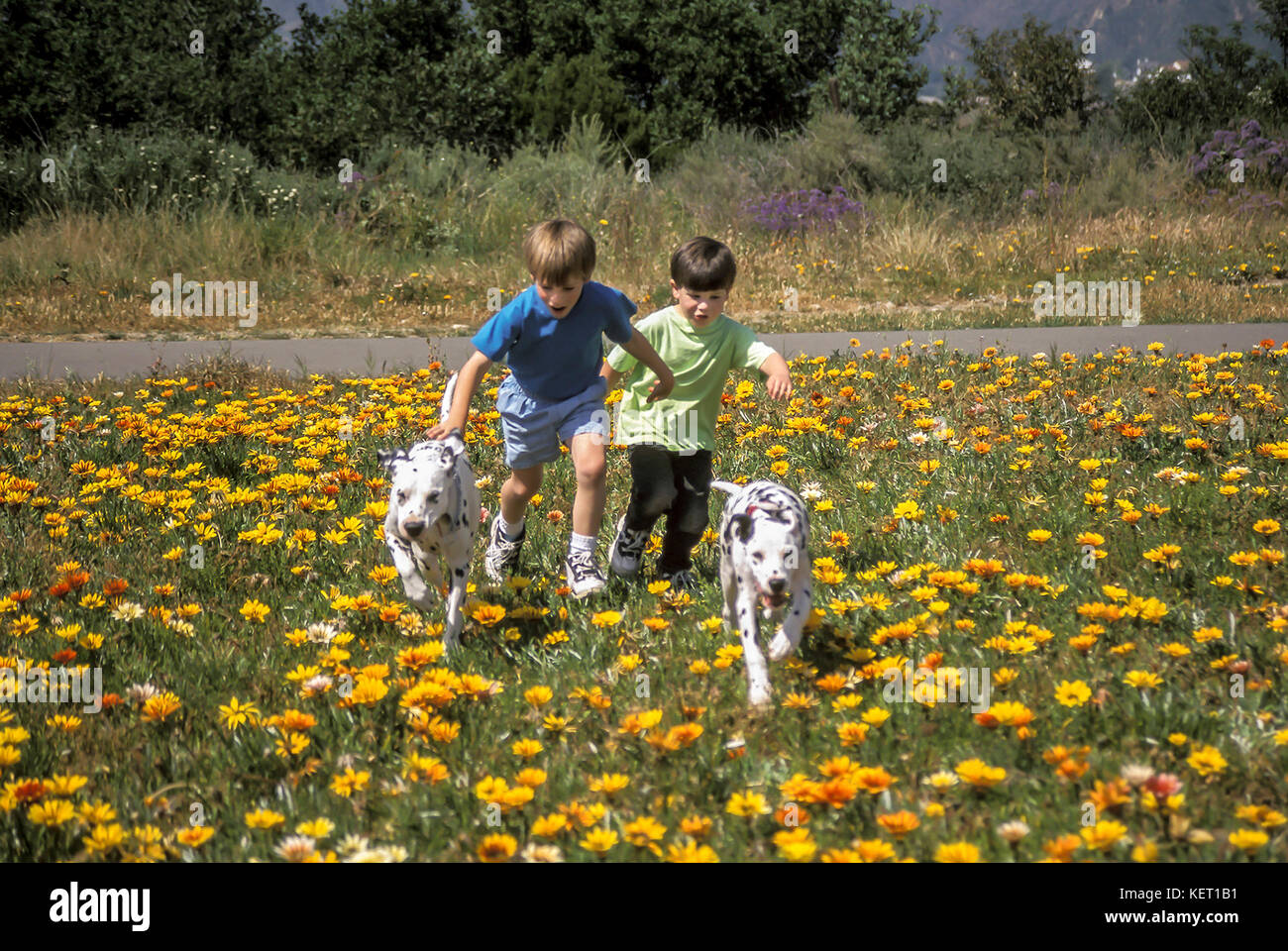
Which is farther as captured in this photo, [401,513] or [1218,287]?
[1218,287]

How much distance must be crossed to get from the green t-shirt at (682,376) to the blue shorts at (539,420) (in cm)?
20

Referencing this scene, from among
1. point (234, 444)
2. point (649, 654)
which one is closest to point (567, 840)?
point (649, 654)

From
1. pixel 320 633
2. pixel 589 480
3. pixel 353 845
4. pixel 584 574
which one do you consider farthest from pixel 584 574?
pixel 353 845

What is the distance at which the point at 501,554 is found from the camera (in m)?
4.60

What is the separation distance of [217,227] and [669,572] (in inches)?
437

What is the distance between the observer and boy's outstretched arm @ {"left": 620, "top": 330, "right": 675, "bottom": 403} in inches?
169

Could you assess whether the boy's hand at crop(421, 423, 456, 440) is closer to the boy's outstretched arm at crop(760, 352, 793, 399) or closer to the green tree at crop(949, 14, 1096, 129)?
the boy's outstretched arm at crop(760, 352, 793, 399)

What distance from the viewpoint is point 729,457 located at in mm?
5805

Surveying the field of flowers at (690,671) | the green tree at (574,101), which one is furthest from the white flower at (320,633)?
the green tree at (574,101)

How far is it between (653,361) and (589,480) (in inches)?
21.3

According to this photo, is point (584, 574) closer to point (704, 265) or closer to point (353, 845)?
point (704, 265)

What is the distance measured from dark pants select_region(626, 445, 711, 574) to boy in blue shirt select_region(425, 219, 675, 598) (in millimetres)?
202

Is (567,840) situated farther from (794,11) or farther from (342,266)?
(794,11)

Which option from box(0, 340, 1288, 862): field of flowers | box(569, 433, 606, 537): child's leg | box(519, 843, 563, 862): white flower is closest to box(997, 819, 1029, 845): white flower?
box(0, 340, 1288, 862): field of flowers
